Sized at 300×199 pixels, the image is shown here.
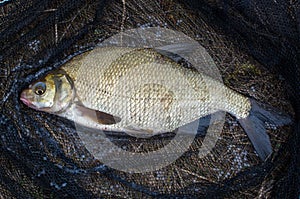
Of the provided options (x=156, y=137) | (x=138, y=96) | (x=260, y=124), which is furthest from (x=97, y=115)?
(x=260, y=124)

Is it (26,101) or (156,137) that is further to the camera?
(156,137)

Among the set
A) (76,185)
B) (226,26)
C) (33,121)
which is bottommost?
(76,185)

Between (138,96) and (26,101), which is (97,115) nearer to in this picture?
(138,96)

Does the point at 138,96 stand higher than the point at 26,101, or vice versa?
the point at 138,96

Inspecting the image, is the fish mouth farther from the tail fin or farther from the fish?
the tail fin

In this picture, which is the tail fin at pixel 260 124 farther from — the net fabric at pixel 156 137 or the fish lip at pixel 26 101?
the fish lip at pixel 26 101

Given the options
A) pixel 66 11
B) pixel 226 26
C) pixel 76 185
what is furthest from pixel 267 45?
pixel 76 185

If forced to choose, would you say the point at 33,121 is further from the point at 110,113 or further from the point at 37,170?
the point at 110,113
